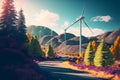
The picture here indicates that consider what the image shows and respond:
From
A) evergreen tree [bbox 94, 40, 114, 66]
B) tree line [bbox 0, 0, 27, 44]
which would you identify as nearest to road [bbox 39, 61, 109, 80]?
evergreen tree [bbox 94, 40, 114, 66]

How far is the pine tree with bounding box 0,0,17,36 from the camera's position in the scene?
56.5m

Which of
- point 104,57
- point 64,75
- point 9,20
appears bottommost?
point 64,75

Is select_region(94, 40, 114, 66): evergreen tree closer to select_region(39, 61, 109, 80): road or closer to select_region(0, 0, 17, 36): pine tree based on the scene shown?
select_region(39, 61, 109, 80): road

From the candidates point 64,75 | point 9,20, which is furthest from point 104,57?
point 9,20

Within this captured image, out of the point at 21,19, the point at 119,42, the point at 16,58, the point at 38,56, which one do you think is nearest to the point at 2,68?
the point at 16,58

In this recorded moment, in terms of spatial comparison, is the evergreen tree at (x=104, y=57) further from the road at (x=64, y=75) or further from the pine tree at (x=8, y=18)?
the pine tree at (x=8, y=18)

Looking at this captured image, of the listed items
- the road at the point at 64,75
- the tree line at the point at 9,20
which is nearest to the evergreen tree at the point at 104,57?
the road at the point at 64,75

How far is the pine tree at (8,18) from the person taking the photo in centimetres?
5648

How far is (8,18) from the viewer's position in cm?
5997

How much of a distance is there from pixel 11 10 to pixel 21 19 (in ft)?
69.0

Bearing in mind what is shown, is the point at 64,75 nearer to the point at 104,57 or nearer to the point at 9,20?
the point at 104,57

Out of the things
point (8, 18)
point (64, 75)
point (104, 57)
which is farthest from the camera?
point (8, 18)

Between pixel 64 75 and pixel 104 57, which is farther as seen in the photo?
pixel 104 57

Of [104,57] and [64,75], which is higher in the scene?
[104,57]
